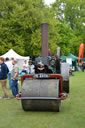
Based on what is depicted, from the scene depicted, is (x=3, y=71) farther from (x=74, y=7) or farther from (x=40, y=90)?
(x=74, y=7)

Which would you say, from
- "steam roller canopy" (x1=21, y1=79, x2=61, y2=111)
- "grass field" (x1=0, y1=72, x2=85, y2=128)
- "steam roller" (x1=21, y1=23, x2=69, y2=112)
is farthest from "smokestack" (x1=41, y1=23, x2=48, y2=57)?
"grass field" (x1=0, y1=72, x2=85, y2=128)

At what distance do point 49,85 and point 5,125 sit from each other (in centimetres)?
177

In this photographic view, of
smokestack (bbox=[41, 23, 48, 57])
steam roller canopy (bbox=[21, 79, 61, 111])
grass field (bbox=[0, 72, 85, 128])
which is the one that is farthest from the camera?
smokestack (bbox=[41, 23, 48, 57])

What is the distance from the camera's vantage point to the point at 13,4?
92.8 feet

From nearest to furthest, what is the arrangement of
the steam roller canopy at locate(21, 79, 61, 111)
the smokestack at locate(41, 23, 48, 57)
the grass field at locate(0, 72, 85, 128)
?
the grass field at locate(0, 72, 85, 128), the steam roller canopy at locate(21, 79, 61, 111), the smokestack at locate(41, 23, 48, 57)

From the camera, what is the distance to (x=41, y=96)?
645 cm

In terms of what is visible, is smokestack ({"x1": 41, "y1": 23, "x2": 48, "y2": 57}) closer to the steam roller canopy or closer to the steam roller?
the steam roller

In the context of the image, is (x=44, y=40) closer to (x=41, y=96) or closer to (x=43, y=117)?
(x=41, y=96)

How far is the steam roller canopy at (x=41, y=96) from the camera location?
638 centimetres


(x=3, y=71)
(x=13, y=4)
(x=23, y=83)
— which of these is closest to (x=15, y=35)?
(x=13, y=4)

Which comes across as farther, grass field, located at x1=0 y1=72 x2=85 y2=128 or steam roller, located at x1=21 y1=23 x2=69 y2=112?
steam roller, located at x1=21 y1=23 x2=69 y2=112

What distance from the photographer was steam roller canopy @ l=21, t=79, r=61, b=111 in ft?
20.9

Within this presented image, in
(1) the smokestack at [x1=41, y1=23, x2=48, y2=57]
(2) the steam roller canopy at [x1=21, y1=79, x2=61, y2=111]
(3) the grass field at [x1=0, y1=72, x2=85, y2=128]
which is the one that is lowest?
(3) the grass field at [x1=0, y1=72, x2=85, y2=128]

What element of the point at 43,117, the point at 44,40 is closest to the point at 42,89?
the point at 43,117
